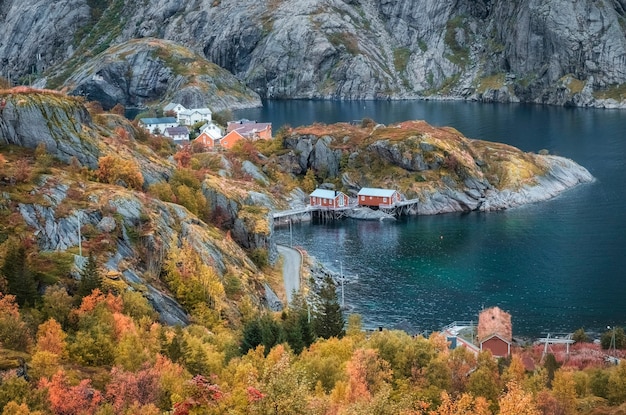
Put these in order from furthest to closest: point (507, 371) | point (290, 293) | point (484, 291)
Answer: point (484, 291)
point (290, 293)
point (507, 371)

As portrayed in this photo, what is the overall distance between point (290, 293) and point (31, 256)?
1253 inches

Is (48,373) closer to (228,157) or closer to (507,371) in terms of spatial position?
(507,371)

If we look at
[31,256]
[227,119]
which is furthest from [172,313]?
[227,119]

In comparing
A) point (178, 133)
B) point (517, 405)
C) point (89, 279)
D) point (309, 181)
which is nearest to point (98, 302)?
point (89, 279)

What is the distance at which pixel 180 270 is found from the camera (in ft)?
207

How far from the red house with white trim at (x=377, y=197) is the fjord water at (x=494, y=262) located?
5399 millimetres

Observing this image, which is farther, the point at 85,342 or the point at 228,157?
the point at 228,157

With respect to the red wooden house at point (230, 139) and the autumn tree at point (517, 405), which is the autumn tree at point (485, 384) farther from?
the red wooden house at point (230, 139)

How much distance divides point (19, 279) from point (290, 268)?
44180 millimetres

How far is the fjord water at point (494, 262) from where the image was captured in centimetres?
7700

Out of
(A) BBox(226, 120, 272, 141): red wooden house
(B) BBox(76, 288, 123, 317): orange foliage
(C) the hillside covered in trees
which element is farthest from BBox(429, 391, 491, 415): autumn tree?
(A) BBox(226, 120, 272, 141): red wooden house

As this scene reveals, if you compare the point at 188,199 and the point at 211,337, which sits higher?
the point at 188,199

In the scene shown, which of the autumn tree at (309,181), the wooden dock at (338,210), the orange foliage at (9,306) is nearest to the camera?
the orange foliage at (9,306)

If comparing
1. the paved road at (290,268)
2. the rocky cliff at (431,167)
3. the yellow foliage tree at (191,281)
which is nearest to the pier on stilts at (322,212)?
the rocky cliff at (431,167)
